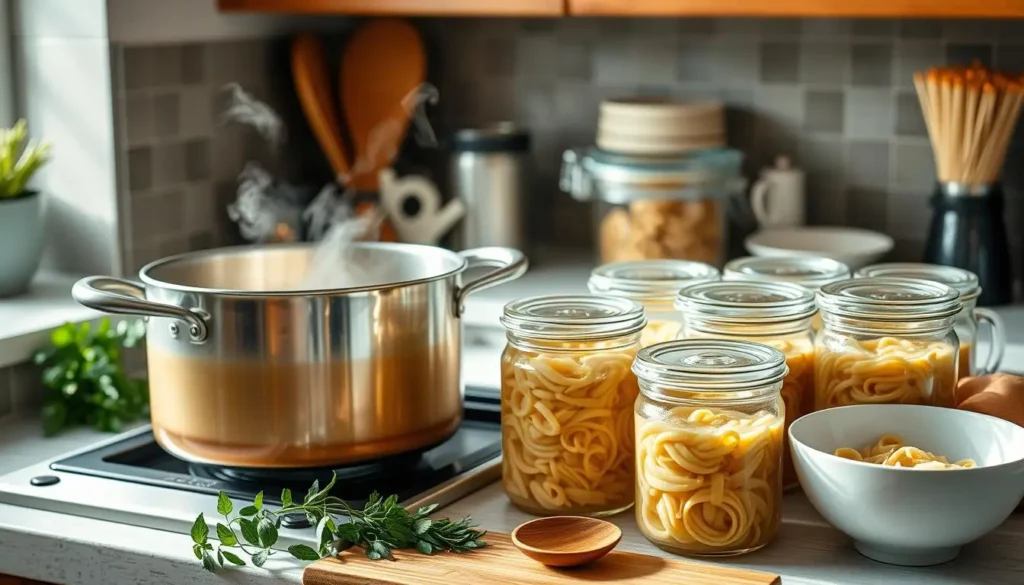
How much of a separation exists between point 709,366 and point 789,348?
169mm

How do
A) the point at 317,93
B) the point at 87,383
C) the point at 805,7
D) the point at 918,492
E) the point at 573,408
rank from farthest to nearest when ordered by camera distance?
1. the point at 317,93
2. the point at 805,7
3. the point at 87,383
4. the point at 573,408
5. the point at 918,492

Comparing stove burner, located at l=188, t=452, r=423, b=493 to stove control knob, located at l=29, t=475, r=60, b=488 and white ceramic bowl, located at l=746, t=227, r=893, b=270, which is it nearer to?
stove control knob, located at l=29, t=475, r=60, b=488

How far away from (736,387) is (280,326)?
0.39m

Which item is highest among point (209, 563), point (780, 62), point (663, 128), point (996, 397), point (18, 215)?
point (780, 62)

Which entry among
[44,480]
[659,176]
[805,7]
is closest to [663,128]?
[659,176]

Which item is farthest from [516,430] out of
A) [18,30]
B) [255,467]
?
[18,30]

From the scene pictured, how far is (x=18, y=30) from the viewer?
2.01 m

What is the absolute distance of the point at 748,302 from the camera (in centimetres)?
122

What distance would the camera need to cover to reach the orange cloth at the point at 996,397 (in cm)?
122

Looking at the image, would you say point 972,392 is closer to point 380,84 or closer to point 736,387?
point 736,387

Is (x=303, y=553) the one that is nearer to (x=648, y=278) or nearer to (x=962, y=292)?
(x=648, y=278)

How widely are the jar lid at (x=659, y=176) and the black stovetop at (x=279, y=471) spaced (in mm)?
733

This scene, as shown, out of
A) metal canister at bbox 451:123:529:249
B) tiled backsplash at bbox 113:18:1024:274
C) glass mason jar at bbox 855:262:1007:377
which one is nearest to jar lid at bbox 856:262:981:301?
glass mason jar at bbox 855:262:1007:377

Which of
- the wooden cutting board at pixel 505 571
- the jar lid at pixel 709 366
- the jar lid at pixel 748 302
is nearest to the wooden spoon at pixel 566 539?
the wooden cutting board at pixel 505 571
